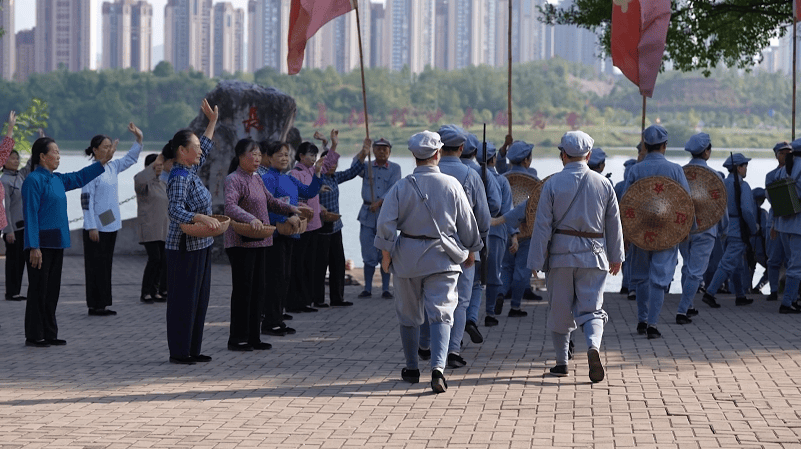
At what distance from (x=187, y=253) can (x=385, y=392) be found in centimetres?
193

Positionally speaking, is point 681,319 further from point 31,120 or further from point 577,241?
point 31,120

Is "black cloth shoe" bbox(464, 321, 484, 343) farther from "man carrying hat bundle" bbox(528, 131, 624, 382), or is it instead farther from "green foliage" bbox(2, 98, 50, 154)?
"green foliage" bbox(2, 98, 50, 154)

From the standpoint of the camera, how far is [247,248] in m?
8.66

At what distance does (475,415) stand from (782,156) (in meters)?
7.30

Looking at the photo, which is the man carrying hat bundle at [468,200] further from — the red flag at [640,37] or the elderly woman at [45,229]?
the red flag at [640,37]

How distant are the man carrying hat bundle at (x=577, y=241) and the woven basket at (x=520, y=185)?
11.7 ft

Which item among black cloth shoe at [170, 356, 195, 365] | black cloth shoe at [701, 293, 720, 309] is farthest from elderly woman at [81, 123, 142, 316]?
black cloth shoe at [701, 293, 720, 309]

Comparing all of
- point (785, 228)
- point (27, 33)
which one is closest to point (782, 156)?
point (785, 228)

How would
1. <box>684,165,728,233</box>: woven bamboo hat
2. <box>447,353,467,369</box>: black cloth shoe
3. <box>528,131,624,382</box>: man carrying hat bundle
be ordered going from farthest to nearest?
<box>684,165,728,233</box>: woven bamboo hat < <box>447,353,467,369</box>: black cloth shoe < <box>528,131,624,382</box>: man carrying hat bundle

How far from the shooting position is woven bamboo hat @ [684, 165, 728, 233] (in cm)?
1034

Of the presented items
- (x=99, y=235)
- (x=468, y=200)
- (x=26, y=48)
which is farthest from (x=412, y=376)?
(x=26, y=48)

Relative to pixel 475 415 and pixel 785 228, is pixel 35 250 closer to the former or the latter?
pixel 475 415

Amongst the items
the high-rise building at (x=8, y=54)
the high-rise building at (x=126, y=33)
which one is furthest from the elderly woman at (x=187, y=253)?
the high-rise building at (x=126, y=33)

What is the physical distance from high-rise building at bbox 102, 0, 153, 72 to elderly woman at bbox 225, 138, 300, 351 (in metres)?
169
